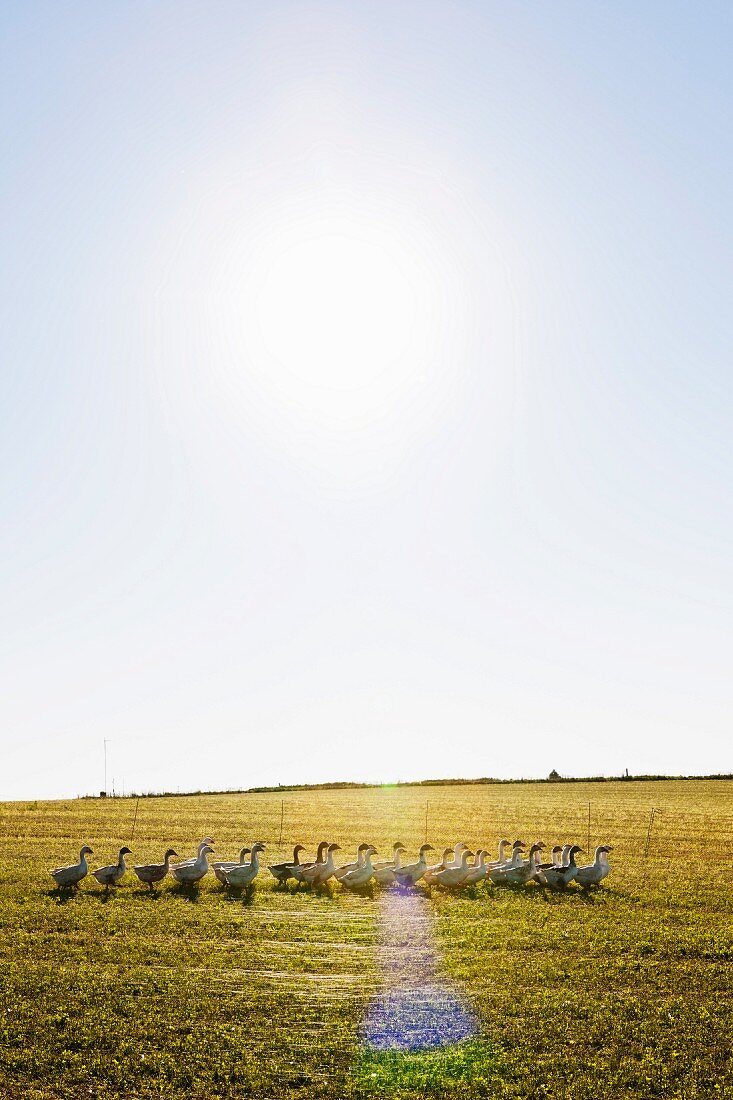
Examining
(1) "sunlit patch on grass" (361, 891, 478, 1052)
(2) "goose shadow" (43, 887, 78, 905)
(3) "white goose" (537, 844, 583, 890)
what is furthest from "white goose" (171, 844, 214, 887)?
(3) "white goose" (537, 844, 583, 890)

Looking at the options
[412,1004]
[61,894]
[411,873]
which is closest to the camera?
[412,1004]

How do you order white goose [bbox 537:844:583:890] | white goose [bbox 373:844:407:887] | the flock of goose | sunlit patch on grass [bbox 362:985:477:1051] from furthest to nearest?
1. white goose [bbox 373:844:407:887]
2. white goose [bbox 537:844:583:890]
3. the flock of goose
4. sunlit patch on grass [bbox 362:985:477:1051]

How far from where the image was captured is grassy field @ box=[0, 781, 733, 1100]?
42.7 feet

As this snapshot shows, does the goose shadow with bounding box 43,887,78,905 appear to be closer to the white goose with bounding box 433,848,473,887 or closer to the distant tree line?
the white goose with bounding box 433,848,473,887

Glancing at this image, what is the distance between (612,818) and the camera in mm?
51250

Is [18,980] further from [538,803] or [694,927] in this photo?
[538,803]

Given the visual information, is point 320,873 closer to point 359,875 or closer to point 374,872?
point 359,875

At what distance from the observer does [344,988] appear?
16.9m

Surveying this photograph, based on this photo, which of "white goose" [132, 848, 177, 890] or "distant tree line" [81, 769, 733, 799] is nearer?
"white goose" [132, 848, 177, 890]

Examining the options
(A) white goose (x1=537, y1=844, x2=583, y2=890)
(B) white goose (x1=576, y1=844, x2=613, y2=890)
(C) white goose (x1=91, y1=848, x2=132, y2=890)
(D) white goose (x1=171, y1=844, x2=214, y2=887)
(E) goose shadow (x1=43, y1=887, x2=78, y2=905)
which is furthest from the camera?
(A) white goose (x1=537, y1=844, x2=583, y2=890)

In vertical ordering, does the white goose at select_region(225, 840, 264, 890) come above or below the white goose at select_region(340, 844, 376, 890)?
above

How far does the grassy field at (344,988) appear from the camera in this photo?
13016mm

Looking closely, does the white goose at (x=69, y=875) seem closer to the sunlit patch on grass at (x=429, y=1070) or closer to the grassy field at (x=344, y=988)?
the grassy field at (x=344, y=988)

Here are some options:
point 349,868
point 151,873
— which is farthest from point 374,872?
point 151,873
